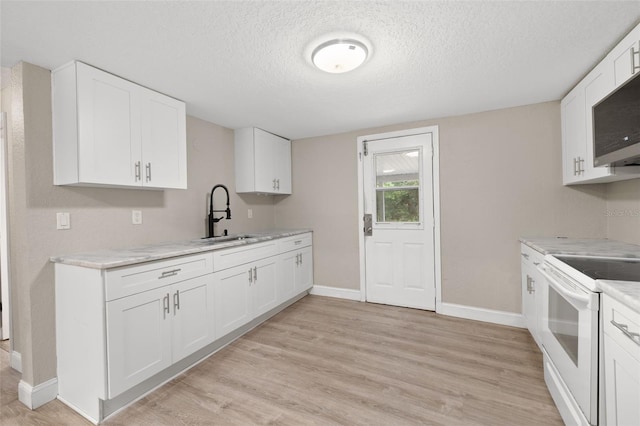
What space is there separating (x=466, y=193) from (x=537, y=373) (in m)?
1.78

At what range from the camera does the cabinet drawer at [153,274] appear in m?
1.70

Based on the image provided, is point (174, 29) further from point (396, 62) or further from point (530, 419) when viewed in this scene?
point (530, 419)

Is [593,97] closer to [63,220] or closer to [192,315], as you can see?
[192,315]

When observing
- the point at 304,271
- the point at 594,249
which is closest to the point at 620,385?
the point at 594,249

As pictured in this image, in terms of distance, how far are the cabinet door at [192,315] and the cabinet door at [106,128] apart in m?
0.94

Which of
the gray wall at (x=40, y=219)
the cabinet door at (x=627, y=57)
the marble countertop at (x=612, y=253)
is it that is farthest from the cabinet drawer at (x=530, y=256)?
the gray wall at (x=40, y=219)

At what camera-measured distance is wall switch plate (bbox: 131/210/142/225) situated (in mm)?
2463

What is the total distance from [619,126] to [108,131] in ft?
10.5

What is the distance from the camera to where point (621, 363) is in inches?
42.4

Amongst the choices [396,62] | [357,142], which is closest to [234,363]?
[396,62]

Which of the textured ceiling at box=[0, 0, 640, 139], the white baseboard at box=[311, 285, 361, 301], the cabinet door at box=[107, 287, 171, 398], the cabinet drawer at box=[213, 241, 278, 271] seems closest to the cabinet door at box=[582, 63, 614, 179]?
the textured ceiling at box=[0, 0, 640, 139]

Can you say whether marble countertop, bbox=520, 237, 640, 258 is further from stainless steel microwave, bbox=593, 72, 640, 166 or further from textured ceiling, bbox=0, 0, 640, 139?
textured ceiling, bbox=0, 0, 640, 139

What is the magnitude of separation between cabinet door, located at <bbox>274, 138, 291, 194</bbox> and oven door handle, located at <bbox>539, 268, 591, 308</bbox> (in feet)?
9.96

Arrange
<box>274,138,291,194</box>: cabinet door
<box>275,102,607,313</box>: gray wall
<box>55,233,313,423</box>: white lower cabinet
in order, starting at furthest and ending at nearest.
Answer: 1. <box>274,138,291,194</box>: cabinet door
2. <box>275,102,607,313</box>: gray wall
3. <box>55,233,313,423</box>: white lower cabinet
